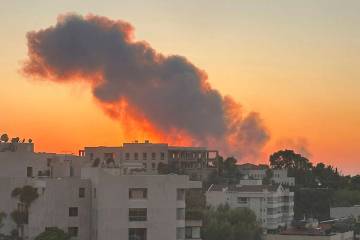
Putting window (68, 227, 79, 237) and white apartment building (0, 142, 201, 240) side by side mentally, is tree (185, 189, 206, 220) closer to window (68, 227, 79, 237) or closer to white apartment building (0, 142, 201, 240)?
white apartment building (0, 142, 201, 240)

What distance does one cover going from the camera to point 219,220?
91.6 meters

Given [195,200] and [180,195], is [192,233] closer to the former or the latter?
[180,195]

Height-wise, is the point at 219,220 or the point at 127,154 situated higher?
the point at 127,154

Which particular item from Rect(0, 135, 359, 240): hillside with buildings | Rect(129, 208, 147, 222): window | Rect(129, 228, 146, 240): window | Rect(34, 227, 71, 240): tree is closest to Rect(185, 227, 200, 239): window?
Rect(0, 135, 359, 240): hillside with buildings

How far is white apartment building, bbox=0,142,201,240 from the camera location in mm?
60188

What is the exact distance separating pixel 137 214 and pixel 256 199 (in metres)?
59.2

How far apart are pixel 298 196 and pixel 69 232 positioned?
82.2 m

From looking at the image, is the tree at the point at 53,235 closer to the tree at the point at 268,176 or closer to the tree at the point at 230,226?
the tree at the point at 230,226

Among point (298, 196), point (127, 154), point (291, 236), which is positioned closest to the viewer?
point (291, 236)

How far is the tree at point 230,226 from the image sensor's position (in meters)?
88.8

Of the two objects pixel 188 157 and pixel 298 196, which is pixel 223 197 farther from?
pixel 188 157

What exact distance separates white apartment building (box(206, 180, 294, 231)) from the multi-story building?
23378 mm

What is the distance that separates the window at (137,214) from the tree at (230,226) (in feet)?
93.6

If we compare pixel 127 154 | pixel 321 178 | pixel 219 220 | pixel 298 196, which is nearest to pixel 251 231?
pixel 219 220
